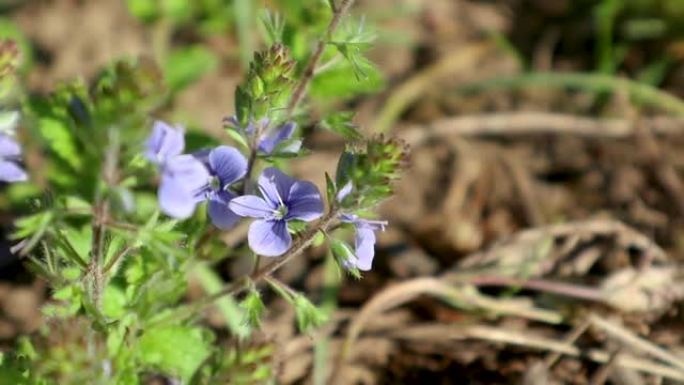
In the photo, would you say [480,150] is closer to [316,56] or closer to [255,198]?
[316,56]

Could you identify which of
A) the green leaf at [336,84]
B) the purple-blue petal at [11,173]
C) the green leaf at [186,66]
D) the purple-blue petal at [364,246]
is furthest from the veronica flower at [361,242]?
the green leaf at [186,66]

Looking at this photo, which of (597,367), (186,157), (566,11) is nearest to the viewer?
(186,157)

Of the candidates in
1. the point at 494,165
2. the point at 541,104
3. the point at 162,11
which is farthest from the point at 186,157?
the point at 541,104

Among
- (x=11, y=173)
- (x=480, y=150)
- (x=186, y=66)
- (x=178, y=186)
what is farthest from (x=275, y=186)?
(x=480, y=150)

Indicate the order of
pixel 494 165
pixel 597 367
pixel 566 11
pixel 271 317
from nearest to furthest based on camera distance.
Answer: pixel 597 367
pixel 271 317
pixel 494 165
pixel 566 11

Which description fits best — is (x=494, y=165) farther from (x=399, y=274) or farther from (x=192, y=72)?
(x=192, y=72)
